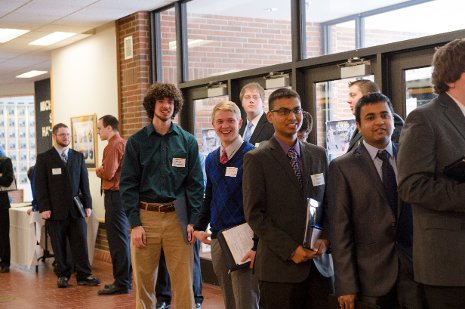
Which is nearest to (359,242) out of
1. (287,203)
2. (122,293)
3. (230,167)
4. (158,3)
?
(287,203)

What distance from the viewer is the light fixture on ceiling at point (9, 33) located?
9.62m

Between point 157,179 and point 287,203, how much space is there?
151cm

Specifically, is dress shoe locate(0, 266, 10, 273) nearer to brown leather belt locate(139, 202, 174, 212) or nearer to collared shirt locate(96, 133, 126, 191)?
collared shirt locate(96, 133, 126, 191)

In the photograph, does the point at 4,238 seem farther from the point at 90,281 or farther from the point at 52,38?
the point at 52,38

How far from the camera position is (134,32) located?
874cm

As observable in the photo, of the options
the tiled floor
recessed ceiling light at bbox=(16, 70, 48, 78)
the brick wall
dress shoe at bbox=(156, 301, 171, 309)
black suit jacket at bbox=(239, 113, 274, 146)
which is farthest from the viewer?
recessed ceiling light at bbox=(16, 70, 48, 78)

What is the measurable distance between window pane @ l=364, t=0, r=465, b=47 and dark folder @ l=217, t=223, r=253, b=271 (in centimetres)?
223

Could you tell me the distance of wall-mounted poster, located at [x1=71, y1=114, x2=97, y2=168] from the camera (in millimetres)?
10008

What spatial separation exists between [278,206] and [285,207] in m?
0.03

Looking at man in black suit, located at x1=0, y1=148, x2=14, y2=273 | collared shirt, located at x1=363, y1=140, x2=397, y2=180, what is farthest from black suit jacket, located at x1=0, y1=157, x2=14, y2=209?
collared shirt, located at x1=363, y1=140, x2=397, y2=180

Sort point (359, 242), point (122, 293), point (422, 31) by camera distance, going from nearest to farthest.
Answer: point (359, 242) → point (422, 31) → point (122, 293)

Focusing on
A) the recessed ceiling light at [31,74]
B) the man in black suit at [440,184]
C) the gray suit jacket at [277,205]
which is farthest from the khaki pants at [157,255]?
the recessed ceiling light at [31,74]

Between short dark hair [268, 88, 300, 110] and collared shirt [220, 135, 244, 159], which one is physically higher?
short dark hair [268, 88, 300, 110]

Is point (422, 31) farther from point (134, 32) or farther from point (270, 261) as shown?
point (134, 32)
